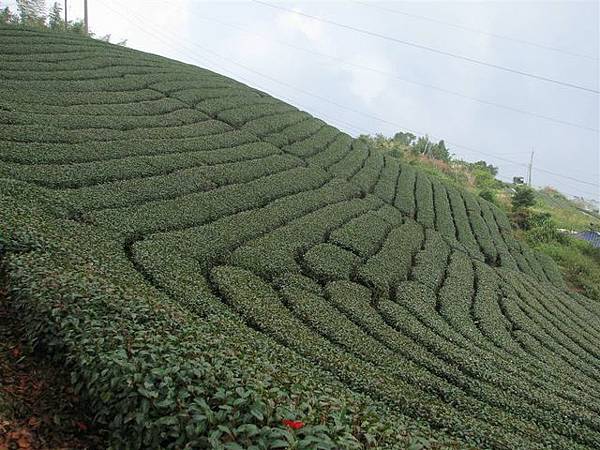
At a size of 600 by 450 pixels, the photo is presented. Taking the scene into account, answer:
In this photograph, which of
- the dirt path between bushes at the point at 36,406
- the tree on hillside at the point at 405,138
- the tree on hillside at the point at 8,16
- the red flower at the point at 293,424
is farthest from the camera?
the tree on hillside at the point at 405,138

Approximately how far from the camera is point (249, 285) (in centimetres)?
960

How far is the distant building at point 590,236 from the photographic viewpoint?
31453 millimetres

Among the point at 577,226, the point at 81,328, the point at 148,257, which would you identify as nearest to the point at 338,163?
the point at 148,257

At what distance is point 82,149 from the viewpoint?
12859 millimetres

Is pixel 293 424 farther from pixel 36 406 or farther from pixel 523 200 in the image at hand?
pixel 523 200

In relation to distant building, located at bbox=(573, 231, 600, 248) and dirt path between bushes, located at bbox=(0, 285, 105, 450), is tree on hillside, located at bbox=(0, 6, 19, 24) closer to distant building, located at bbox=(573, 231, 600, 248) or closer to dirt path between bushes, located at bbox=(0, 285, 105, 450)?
dirt path between bushes, located at bbox=(0, 285, 105, 450)

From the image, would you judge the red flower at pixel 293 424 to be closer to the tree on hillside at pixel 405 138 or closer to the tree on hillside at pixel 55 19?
the tree on hillside at pixel 55 19

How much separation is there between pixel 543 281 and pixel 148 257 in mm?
15547

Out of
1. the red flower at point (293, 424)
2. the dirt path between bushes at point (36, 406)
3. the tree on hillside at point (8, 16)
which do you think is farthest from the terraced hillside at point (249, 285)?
the tree on hillside at point (8, 16)

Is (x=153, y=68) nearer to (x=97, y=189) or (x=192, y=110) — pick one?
(x=192, y=110)

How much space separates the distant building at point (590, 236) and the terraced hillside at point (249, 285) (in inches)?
483

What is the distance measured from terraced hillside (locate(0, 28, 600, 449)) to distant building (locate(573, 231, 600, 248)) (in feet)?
40.3

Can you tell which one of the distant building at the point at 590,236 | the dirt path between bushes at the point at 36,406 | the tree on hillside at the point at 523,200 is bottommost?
the dirt path between bushes at the point at 36,406

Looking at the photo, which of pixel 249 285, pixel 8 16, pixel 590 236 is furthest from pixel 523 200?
pixel 8 16
